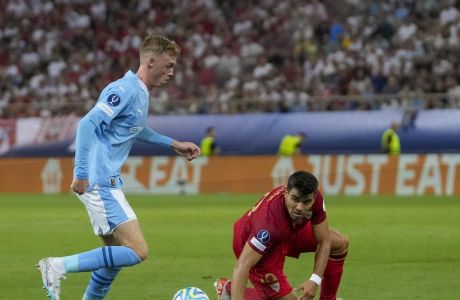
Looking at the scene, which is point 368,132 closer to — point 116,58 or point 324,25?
point 324,25

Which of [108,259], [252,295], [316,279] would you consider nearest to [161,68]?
[108,259]

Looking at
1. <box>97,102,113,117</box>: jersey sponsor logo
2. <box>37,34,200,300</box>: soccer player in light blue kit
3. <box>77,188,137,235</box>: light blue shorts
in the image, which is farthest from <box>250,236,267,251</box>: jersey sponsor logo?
<box>97,102,113,117</box>: jersey sponsor logo

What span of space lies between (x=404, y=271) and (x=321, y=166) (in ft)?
50.4

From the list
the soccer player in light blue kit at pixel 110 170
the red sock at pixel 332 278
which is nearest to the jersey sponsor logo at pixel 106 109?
the soccer player in light blue kit at pixel 110 170

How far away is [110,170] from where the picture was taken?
27.3 ft

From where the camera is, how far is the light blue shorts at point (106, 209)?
8.22m

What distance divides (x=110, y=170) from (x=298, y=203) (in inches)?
62.0

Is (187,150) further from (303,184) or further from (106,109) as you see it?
(303,184)

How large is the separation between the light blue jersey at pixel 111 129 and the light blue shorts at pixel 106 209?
0.07 meters

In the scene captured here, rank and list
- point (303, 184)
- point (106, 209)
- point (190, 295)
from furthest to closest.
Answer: point (106, 209) → point (190, 295) → point (303, 184)

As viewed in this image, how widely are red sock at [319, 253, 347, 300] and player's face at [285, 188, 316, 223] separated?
3.34 feet

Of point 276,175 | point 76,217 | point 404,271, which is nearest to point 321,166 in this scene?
point 276,175

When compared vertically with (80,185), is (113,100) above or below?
above

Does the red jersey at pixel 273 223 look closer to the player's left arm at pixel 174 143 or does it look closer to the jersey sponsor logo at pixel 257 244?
the jersey sponsor logo at pixel 257 244
